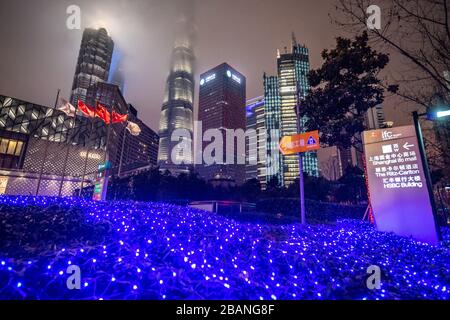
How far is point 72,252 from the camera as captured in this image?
352 centimetres

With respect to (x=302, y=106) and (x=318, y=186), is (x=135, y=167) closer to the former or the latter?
(x=302, y=106)

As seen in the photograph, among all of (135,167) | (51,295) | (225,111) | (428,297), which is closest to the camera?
(51,295)

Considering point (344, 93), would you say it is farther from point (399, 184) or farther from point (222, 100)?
point (222, 100)

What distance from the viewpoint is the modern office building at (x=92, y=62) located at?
11006cm

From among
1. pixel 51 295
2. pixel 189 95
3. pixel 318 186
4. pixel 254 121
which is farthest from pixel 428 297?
pixel 189 95

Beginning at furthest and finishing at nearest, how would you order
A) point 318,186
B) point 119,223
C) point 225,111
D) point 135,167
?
point 225,111 → point 318,186 → point 135,167 → point 119,223

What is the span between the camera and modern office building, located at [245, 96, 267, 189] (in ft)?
437

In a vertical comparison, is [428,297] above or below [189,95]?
below

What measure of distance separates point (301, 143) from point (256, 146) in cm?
13121

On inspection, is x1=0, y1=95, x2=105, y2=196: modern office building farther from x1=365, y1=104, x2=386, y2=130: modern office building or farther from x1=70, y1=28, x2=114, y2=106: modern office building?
x1=70, y1=28, x2=114, y2=106: modern office building

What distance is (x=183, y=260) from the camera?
3830 mm

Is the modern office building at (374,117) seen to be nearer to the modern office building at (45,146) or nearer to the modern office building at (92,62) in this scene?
the modern office building at (45,146)

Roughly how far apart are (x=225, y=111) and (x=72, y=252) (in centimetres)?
15476

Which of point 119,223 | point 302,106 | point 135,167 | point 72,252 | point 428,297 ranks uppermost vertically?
point 302,106
